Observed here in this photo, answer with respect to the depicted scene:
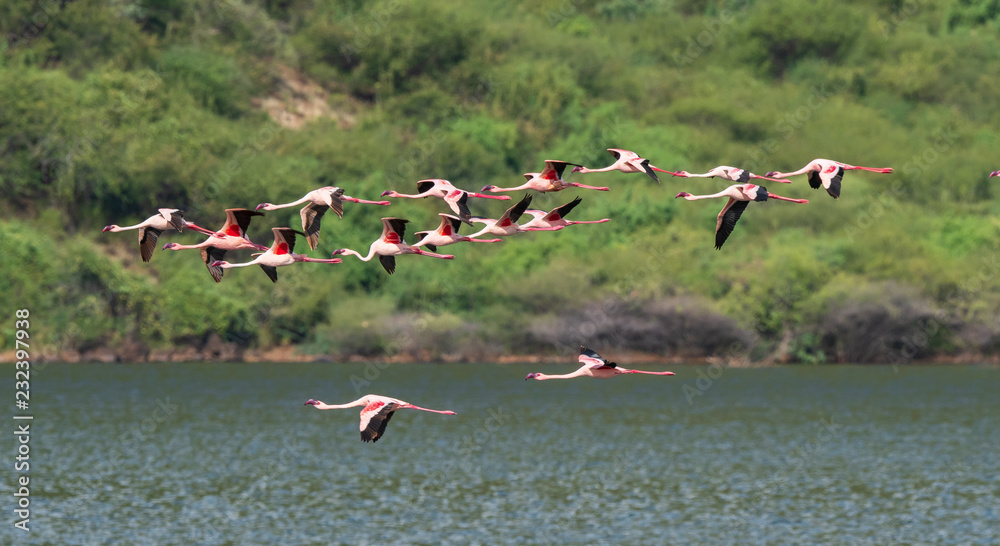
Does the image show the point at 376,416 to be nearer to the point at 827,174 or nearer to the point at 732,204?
the point at 732,204

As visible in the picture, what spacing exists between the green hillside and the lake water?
4.76 meters

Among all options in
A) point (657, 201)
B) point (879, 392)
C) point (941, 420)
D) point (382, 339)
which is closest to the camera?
point (941, 420)

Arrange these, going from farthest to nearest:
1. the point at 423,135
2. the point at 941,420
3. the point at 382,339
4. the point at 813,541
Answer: the point at 423,135, the point at 382,339, the point at 941,420, the point at 813,541

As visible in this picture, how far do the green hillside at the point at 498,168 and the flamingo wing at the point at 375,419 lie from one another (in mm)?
84549

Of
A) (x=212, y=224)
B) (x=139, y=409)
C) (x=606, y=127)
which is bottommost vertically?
(x=139, y=409)

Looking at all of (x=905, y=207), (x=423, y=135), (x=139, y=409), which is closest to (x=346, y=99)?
(x=423, y=135)

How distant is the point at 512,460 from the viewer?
68.4 metres

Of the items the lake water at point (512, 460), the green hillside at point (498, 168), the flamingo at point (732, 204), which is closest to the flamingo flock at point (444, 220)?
the flamingo at point (732, 204)

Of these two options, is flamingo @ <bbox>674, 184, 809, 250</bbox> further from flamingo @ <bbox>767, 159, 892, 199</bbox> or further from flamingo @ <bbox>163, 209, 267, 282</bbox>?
flamingo @ <bbox>163, 209, 267, 282</bbox>

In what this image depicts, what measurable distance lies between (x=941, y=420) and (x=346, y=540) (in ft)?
146

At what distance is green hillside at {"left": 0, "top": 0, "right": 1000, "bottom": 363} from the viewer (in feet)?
363

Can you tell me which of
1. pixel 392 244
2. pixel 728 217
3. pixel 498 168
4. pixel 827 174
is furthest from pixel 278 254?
pixel 498 168

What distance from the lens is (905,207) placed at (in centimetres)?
12756

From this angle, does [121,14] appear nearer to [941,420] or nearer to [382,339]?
[382,339]
